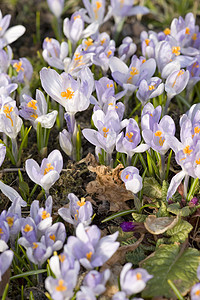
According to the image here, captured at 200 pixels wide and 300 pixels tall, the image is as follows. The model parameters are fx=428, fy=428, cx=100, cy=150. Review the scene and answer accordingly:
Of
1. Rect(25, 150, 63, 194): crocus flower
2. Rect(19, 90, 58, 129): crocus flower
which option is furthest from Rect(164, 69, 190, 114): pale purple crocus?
Rect(25, 150, 63, 194): crocus flower

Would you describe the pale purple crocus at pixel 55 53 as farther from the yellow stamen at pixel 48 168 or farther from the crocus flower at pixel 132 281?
the crocus flower at pixel 132 281

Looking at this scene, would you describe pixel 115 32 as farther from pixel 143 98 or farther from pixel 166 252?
pixel 166 252

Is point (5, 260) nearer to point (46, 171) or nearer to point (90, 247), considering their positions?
point (90, 247)

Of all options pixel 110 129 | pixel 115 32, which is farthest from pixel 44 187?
pixel 115 32

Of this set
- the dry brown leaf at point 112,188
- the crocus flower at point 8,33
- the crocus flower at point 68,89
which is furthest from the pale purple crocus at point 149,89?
the crocus flower at point 8,33

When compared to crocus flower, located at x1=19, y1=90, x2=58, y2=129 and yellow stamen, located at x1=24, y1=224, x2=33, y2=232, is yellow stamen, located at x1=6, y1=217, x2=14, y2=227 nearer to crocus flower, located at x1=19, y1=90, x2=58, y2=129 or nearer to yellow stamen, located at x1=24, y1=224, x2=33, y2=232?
yellow stamen, located at x1=24, y1=224, x2=33, y2=232

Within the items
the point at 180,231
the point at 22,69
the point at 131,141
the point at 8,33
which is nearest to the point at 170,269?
the point at 180,231
